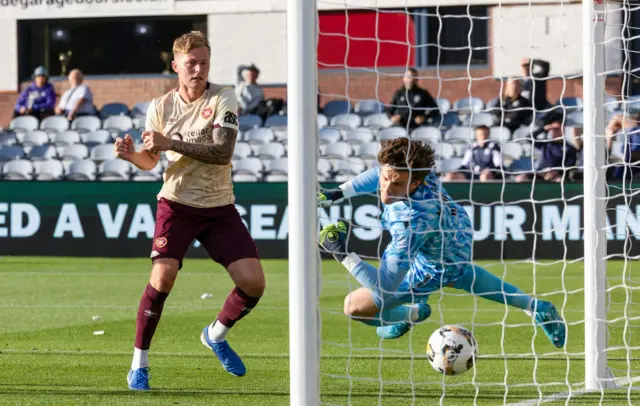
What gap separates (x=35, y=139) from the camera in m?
19.2

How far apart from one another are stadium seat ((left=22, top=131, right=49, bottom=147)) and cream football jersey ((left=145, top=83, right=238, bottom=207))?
13540 millimetres

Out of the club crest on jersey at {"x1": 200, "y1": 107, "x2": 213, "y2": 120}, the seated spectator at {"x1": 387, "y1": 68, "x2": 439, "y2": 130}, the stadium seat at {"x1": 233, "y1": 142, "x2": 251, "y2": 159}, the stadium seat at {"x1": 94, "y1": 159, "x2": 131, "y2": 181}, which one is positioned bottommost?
→ the stadium seat at {"x1": 94, "y1": 159, "x2": 131, "y2": 181}

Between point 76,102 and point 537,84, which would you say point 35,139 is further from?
point 537,84

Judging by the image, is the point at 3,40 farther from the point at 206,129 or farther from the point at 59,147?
the point at 206,129

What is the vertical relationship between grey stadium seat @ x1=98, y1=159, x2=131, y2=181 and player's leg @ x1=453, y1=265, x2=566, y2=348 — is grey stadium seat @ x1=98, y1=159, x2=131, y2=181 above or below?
above

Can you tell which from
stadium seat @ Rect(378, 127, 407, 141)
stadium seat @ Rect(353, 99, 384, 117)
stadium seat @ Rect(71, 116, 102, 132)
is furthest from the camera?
stadium seat @ Rect(71, 116, 102, 132)

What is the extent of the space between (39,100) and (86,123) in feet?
4.06

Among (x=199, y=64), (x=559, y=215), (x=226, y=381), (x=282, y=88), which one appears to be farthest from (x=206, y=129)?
(x=282, y=88)

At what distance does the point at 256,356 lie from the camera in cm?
732

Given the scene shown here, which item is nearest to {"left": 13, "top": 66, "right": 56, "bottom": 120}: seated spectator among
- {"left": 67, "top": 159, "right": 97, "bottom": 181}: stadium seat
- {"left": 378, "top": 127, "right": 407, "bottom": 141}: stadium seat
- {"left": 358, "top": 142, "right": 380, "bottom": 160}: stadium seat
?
{"left": 67, "top": 159, "right": 97, "bottom": 181}: stadium seat

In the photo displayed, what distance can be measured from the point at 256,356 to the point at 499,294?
165 centimetres

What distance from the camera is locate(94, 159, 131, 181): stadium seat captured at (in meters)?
17.5

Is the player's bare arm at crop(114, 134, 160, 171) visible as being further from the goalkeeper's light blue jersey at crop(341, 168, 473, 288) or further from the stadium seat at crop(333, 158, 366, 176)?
the stadium seat at crop(333, 158, 366, 176)

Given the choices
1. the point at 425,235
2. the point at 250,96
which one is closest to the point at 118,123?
the point at 250,96
